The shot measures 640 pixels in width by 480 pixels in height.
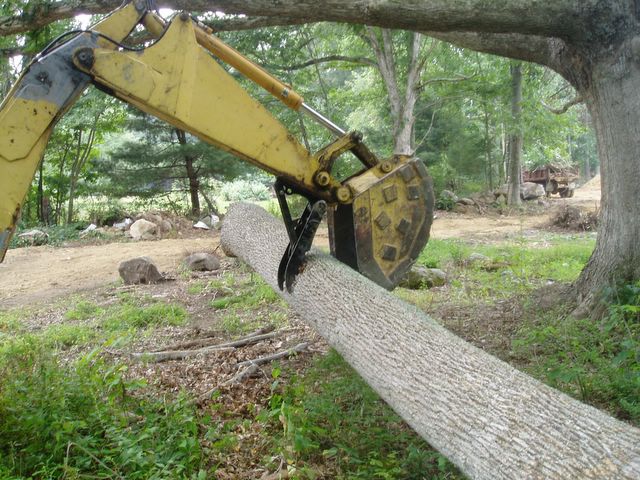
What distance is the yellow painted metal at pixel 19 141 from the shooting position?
327cm

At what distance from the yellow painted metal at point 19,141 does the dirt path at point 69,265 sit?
5.34 meters

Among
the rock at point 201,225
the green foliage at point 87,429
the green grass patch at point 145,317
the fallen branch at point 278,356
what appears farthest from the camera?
the rock at point 201,225

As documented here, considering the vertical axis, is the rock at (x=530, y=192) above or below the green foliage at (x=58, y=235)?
below

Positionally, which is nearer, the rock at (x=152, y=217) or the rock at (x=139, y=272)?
the rock at (x=139, y=272)

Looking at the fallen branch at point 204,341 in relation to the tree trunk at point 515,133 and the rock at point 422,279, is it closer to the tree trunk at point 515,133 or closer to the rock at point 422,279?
the rock at point 422,279

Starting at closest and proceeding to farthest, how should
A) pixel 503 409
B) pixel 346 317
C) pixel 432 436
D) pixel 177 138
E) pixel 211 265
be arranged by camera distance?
pixel 503 409 < pixel 432 436 < pixel 346 317 < pixel 211 265 < pixel 177 138

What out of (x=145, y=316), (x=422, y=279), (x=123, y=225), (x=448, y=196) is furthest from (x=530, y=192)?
(x=145, y=316)

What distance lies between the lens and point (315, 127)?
1894 centimetres

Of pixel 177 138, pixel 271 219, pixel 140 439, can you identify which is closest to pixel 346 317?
pixel 140 439

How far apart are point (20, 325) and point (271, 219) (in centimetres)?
315

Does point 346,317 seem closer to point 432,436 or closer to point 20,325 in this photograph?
point 432,436

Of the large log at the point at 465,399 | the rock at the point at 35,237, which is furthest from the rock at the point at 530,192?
the large log at the point at 465,399

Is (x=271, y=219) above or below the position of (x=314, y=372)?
above

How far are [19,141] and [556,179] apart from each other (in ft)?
89.7
